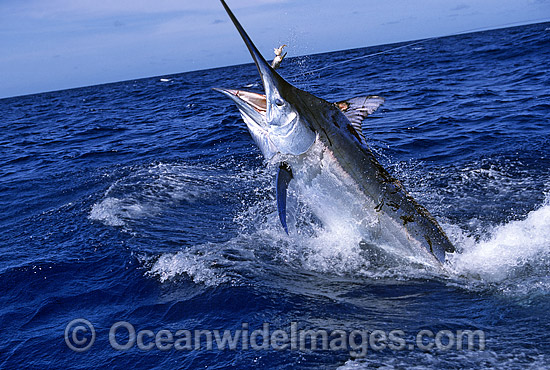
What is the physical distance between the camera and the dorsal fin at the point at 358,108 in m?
4.95

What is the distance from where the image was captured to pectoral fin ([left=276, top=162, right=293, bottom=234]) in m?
4.45

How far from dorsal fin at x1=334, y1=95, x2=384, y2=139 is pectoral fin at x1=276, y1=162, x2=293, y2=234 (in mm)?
886

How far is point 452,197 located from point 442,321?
375 centimetres

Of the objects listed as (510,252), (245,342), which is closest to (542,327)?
(510,252)

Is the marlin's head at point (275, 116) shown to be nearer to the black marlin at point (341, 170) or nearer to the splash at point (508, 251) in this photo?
the black marlin at point (341, 170)

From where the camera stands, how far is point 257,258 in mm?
5543

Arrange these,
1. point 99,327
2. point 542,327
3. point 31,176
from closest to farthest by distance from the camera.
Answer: point 542,327
point 99,327
point 31,176

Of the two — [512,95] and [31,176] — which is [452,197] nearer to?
[512,95]

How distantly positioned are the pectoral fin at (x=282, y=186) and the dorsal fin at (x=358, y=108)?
0.89 m

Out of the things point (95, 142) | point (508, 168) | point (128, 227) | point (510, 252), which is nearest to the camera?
point (510, 252)

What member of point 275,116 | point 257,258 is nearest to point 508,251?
point 257,258

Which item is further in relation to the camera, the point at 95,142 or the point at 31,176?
the point at 95,142

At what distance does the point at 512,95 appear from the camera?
14094mm

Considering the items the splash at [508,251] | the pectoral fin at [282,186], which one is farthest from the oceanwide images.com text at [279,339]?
the splash at [508,251]
